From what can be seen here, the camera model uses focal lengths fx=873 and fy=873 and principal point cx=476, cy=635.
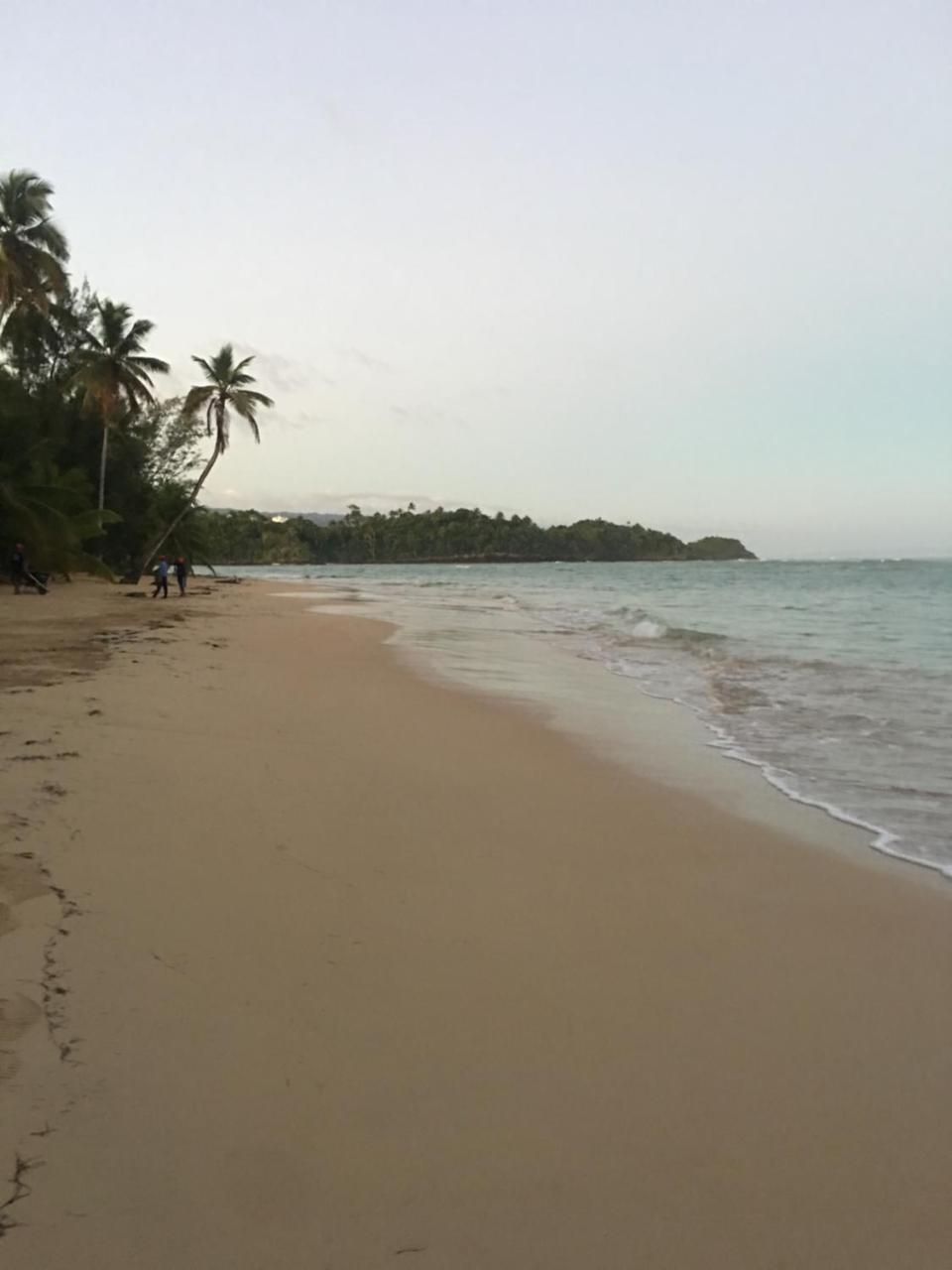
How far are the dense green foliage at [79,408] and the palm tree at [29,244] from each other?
0.04 m

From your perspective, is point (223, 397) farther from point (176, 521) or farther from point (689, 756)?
point (689, 756)

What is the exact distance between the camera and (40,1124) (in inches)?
83.4

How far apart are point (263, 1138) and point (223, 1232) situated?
0.29 metres

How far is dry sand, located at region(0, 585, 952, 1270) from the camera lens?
6.46 ft

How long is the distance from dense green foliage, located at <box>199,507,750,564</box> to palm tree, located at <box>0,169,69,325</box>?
319 feet

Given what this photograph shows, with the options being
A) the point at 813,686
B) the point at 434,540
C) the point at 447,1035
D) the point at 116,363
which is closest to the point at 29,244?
the point at 116,363

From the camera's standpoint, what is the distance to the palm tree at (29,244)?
29.4 metres

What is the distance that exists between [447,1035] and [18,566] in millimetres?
24821

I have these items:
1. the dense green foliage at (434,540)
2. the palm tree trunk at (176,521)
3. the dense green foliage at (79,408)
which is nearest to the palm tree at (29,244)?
the dense green foliage at (79,408)

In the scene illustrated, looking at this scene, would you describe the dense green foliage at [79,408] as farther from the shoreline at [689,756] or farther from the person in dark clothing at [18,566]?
the shoreline at [689,756]

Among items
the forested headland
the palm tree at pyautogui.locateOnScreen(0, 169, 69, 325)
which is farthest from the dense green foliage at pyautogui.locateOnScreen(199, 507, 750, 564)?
the palm tree at pyautogui.locateOnScreen(0, 169, 69, 325)

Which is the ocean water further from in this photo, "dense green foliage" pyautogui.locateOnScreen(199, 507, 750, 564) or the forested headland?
"dense green foliage" pyautogui.locateOnScreen(199, 507, 750, 564)

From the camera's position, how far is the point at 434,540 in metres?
155

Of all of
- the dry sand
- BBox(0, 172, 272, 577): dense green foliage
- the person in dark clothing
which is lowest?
the dry sand
